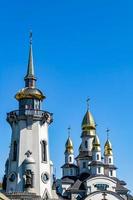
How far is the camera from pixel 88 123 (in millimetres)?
96250

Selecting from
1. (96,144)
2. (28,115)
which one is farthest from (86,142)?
(28,115)

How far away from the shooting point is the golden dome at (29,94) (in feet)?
218

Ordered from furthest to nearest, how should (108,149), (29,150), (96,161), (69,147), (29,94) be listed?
1. (108,149)
2. (69,147)
3. (96,161)
4. (29,94)
5. (29,150)

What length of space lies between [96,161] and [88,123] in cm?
873

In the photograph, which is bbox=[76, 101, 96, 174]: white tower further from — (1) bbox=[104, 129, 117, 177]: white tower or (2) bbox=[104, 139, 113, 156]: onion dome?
(2) bbox=[104, 139, 113, 156]: onion dome

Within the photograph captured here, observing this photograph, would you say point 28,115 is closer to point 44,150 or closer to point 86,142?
point 44,150

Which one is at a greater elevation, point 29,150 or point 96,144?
point 96,144

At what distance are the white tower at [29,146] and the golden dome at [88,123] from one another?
28913 millimetres

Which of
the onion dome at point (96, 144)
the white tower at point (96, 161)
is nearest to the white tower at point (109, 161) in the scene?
the white tower at point (96, 161)

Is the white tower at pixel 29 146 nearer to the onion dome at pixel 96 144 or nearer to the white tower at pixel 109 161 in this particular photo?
the onion dome at pixel 96 144

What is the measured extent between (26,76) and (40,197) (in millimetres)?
16263

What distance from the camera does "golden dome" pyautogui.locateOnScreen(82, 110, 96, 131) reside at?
316 feet

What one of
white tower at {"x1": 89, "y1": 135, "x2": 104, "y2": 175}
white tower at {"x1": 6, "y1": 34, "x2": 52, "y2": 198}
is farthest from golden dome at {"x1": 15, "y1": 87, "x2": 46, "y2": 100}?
white tower at {"x1": 89, "y1": 135, "x2": 104, "y2": 175}

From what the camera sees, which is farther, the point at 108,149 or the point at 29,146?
the point at 108,149
